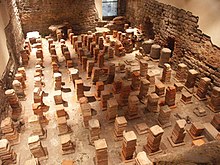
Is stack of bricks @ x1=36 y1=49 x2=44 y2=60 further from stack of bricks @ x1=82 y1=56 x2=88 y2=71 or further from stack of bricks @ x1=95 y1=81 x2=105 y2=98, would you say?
stack of bricks @ x1=95 y1=81 x2=105 y2=98

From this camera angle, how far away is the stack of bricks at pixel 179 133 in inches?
169

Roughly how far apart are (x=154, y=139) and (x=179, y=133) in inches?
24.5

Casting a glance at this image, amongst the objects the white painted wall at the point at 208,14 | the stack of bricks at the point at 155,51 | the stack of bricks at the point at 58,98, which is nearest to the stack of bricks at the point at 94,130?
the stack of bricks at the point at 58,98

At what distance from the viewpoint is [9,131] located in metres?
4.47

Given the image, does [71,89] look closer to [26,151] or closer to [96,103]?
[96,103]

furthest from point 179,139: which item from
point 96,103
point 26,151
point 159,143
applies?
point 26,151

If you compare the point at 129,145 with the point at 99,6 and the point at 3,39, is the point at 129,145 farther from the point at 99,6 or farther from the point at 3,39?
the point at 99,6

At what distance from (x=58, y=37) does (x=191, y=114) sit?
6450mm

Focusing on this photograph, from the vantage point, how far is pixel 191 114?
5.30m

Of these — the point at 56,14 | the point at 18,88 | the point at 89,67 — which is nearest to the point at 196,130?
the point at 89,67

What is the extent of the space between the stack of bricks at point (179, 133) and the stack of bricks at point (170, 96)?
1110mm

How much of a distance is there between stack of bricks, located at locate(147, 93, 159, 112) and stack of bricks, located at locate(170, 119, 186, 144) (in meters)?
0.91

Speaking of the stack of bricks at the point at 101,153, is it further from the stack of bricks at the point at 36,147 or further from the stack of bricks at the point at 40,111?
the stack of bricks at the point at 40,111

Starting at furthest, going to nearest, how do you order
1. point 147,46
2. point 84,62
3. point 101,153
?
point 147,46
point 84,62
point 101,153
